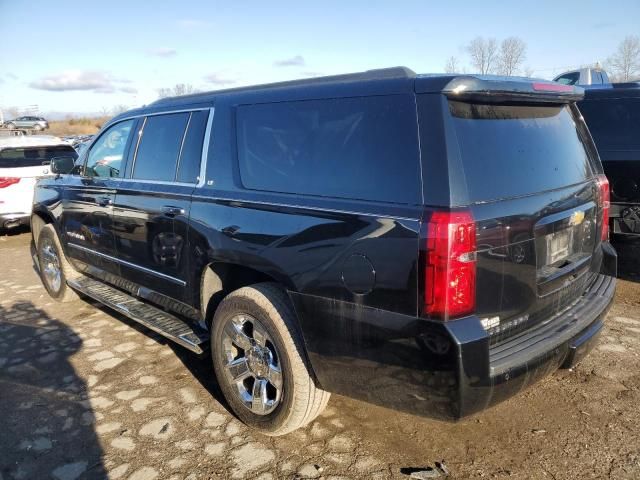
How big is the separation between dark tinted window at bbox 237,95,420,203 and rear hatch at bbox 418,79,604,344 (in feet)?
0.60

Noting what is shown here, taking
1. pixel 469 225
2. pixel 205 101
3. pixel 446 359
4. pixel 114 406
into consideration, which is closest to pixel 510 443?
pixel 446 359

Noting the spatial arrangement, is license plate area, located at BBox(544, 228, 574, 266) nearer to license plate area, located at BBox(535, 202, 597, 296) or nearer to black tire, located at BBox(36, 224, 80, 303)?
license plate area, located at BBox(535, 202, 597, 296)

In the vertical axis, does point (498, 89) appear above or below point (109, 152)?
above

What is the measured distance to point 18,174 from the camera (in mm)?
8641

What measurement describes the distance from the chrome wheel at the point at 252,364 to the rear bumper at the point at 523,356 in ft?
3.59

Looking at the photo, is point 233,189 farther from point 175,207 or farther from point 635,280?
point 635,280

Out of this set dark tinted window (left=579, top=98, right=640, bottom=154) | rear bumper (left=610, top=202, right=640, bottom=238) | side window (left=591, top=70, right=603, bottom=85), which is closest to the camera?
rear bumper (left=610, top=202, right=640, bottom=238)

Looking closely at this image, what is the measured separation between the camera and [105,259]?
4.49 metres

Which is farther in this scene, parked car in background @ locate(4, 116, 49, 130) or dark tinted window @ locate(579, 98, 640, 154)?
parked car in background @ locate(4, 116, 49, 130)

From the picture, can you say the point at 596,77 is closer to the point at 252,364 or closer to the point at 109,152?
the point at 109,152

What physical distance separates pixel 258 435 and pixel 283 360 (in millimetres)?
602

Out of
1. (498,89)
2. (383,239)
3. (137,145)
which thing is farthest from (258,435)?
(137,145)

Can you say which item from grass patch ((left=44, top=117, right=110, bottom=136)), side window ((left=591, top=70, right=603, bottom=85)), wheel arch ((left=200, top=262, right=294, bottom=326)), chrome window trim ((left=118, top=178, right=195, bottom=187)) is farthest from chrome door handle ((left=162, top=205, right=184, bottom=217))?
grass patch ((left=44, top=117, right=110, bottom=136))

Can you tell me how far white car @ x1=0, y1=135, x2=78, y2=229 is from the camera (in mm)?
8570
